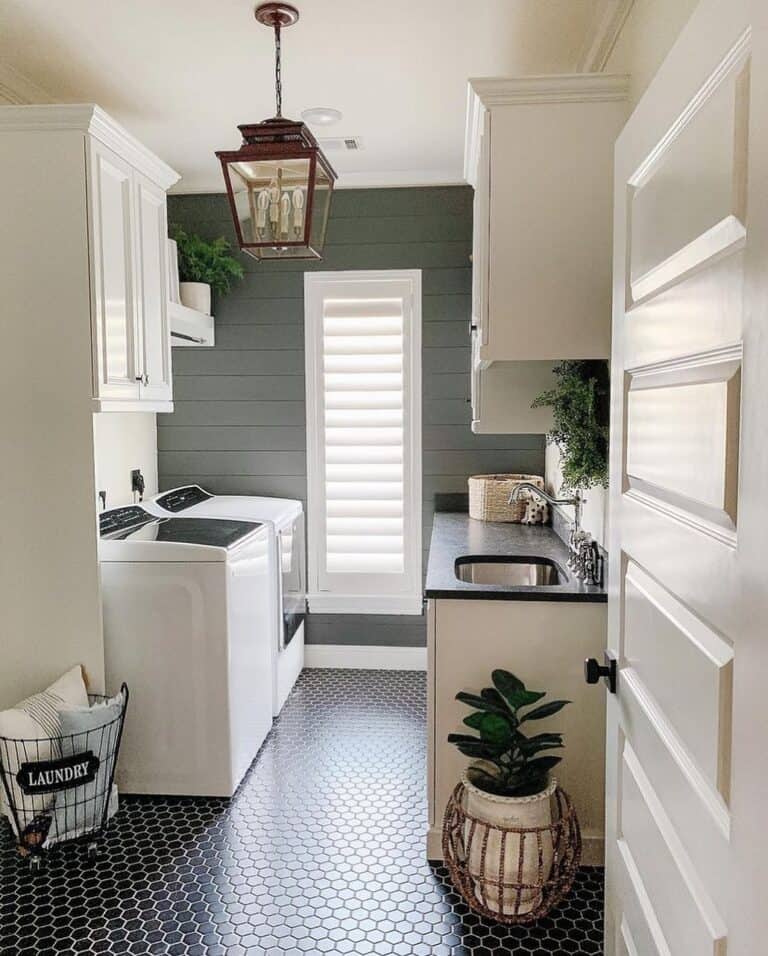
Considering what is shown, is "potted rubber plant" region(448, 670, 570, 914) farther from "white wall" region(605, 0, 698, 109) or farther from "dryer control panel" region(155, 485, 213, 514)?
"dryer control panel" region(155, 485, 213, 514)

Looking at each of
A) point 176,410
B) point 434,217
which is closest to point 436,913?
point 176,410

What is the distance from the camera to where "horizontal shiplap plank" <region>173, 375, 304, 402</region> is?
4148mm

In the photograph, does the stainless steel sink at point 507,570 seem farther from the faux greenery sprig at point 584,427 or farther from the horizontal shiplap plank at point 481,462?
the horizontal shiplap plank at point 481,462

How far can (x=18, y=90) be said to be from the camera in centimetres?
281

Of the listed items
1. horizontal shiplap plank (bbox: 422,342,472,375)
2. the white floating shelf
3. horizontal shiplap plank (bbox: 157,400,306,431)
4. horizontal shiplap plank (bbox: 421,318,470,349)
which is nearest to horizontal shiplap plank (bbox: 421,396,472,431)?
horizontal shiplap plank (bbox: 422,342,472,375)

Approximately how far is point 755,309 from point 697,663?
47 cm

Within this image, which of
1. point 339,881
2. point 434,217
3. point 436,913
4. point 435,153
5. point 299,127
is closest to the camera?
point 299,127

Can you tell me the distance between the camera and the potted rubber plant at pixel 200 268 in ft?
12.6

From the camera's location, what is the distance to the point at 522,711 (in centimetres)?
238

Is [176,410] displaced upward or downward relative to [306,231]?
downward

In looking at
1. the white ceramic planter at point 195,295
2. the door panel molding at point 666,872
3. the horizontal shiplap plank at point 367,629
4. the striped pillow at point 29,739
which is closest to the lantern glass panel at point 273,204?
the door panel molding at point 666,872

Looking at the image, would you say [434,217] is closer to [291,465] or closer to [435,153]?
[435,153]

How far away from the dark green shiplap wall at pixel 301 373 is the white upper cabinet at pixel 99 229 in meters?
1.18

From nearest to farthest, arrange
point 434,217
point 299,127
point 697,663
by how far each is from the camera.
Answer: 1. point 697,663
2. point 299,127
3. point 434,217
